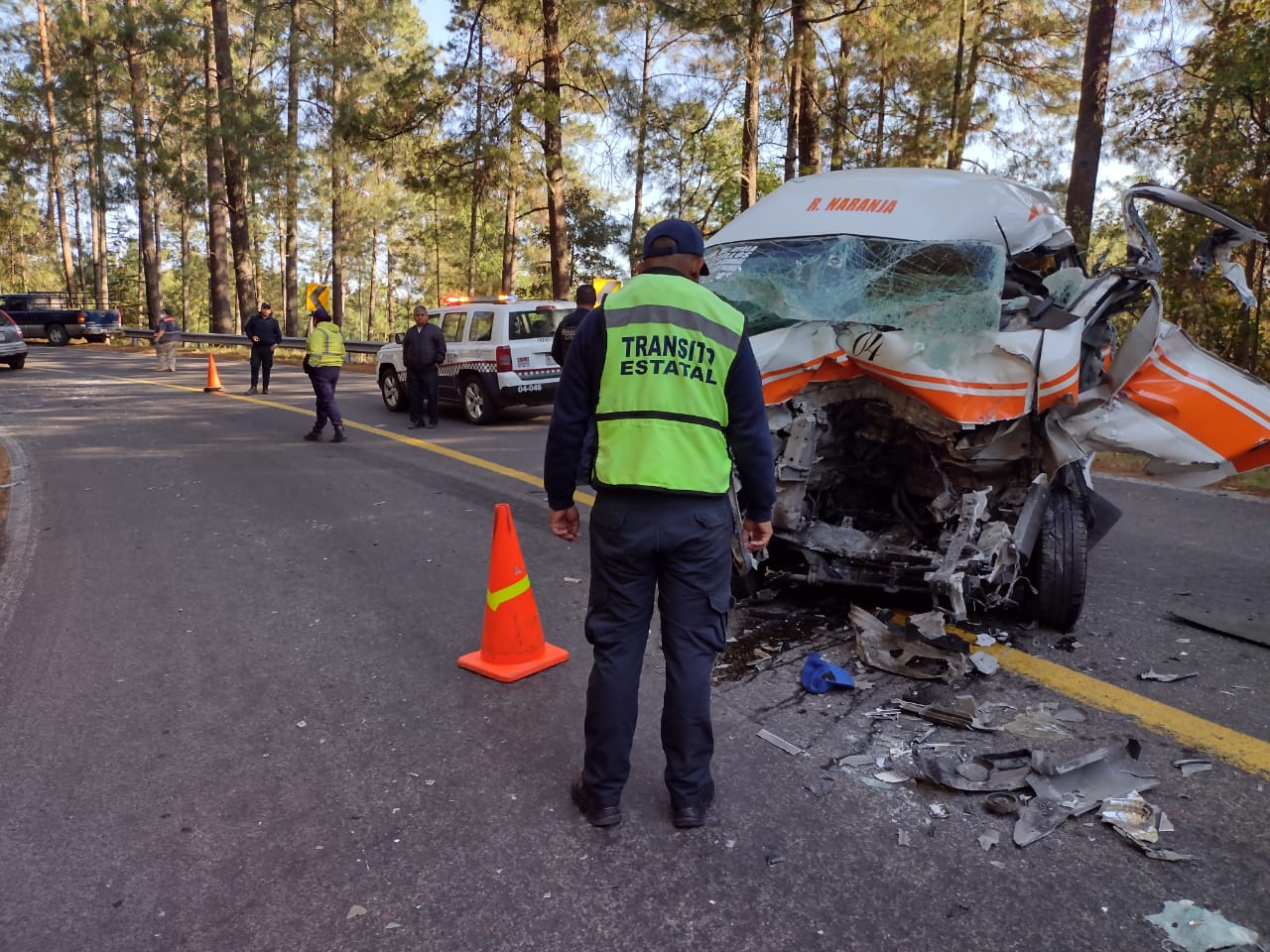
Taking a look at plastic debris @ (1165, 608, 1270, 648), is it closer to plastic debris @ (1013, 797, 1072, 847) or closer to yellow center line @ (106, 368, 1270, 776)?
yellow center line @ (106, 368, 1270, 776)

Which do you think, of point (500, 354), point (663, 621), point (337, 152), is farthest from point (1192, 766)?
point (337, 152)

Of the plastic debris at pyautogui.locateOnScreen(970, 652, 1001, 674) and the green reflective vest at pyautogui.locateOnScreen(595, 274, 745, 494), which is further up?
the green reflective vest at pyautogui.locateOnScreen(595, 274, 745, 494)

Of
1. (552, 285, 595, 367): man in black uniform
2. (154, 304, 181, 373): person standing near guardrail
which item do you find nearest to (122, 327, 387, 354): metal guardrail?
(154, 304, 181, 373): person standing near guardrail

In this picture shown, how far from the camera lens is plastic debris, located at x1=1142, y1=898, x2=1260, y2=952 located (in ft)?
7.61

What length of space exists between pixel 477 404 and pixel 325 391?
91.5 inches

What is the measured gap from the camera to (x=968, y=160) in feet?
64.8

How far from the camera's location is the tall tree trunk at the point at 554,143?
18.4 metres

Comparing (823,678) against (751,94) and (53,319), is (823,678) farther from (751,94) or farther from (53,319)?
(53,319)

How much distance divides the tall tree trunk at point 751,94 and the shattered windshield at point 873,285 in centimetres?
1018

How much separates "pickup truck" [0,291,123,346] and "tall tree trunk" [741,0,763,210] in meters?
26.7

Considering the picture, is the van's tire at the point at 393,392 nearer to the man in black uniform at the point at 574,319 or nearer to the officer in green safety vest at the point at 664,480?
the man in black uniform at the point at 574,319

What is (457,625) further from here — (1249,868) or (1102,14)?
(1102,14)

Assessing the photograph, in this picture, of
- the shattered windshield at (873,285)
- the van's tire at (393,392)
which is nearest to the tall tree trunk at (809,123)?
the van's tire at (393,392)

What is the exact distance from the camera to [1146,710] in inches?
143
